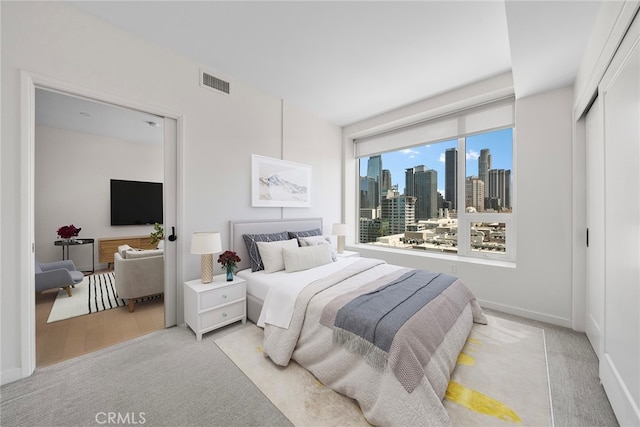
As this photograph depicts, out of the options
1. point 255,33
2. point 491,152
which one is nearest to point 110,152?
point 255,33

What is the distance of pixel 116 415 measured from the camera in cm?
148

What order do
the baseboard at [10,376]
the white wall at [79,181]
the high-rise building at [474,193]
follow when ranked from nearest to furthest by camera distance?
the baseboard at [10,376] < the high-rise building at [474,193] < the white wall at [79,181]

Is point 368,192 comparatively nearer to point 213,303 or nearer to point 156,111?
point 213,303

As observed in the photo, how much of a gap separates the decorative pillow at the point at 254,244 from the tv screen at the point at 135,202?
12.1ft

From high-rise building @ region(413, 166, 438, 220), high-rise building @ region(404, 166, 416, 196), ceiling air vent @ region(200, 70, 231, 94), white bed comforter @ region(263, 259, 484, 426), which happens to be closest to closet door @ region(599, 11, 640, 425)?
white bed comforter @ region(263, 259, 484, 426)

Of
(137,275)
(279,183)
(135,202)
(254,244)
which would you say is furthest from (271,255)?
(135,202)

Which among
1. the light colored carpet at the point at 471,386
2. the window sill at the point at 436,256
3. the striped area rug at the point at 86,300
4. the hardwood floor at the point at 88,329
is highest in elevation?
the window sill at the point at 436,256

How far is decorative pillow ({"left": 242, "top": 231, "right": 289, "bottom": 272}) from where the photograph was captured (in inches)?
114

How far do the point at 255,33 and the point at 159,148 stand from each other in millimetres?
4600

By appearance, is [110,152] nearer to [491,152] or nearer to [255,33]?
[255,33]

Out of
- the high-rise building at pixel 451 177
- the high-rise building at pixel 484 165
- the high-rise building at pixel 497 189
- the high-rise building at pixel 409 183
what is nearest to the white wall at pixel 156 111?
the high-rise building at pixel 409 183

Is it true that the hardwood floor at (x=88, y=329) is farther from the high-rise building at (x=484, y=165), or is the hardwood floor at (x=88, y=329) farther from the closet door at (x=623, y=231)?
the high-rise building at (x=484, y=165)

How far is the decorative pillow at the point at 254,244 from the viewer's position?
2902 mm

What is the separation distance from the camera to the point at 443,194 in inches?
149
